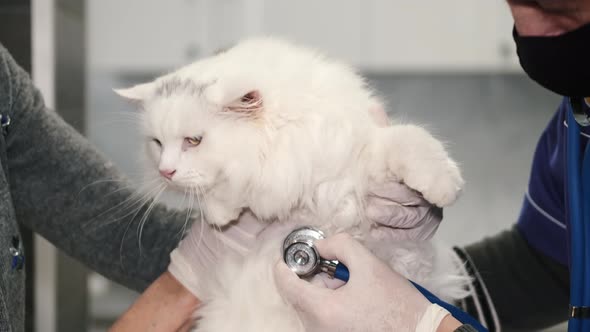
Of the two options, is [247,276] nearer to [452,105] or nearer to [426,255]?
[426,255]

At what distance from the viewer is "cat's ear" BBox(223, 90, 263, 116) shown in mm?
891

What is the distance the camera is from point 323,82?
0.95 metres

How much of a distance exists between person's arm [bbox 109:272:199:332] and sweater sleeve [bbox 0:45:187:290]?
0.12 meters

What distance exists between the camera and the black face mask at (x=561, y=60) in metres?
0.81

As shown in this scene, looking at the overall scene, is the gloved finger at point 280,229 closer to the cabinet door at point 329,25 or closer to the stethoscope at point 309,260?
the stethoscope at point 309,260

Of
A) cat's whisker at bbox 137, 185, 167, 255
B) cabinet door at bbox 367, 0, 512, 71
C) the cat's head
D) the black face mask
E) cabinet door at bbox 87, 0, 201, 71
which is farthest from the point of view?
cabinet door at bbox 87, 0, 201, 71

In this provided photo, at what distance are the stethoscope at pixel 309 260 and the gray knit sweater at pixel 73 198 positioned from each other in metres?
0.32

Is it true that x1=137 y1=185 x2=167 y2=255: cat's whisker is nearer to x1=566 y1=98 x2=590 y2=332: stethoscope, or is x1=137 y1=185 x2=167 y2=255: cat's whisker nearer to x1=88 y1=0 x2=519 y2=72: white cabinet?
x1=566 y1=98 x2=590 y2=332: stethoscope

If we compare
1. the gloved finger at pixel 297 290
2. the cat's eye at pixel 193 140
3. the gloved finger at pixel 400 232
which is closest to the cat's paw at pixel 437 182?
the gloved finger at pixel 400 232

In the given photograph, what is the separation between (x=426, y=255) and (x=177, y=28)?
74.9 inches

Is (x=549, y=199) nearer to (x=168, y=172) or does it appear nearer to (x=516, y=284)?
(x=516, y=284)

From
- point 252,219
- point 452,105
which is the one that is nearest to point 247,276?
point 252,219

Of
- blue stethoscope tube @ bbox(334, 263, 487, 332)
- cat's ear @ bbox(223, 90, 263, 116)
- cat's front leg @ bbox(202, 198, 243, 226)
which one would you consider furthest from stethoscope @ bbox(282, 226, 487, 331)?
cat's ear @ bbox(223, 90, 263, 116)

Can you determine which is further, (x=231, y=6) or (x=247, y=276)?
(x=231, y=6)
